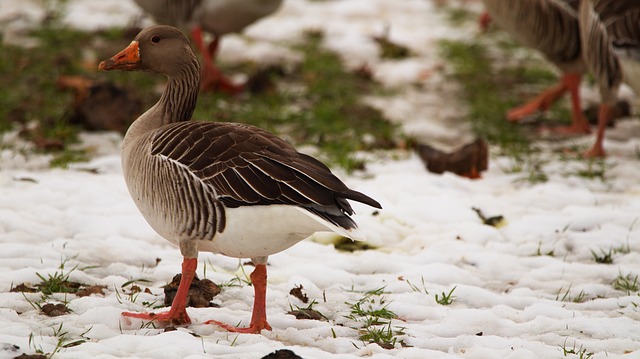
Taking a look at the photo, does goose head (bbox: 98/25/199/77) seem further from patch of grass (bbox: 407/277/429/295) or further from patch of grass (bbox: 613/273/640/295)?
patch of grass (bbox: 613/273/640/295)

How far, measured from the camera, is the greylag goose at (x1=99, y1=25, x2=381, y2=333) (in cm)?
404

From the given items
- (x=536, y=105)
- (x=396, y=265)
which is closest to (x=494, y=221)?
(x=396, y=265)

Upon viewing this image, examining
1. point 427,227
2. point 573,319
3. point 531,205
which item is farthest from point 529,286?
point 531,205

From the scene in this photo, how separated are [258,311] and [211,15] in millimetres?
5416

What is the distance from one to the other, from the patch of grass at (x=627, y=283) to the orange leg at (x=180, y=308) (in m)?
2.65

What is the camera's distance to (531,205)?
21.9ft

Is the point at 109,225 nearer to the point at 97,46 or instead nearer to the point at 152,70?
the point at 152,70

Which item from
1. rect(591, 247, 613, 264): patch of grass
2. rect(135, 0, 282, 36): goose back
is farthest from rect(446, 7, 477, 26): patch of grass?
rect(591, 247, 613, 264): patch of grass

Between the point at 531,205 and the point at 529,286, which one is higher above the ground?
the point at 531,205

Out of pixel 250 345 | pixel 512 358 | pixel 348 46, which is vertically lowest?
pixel 512 358

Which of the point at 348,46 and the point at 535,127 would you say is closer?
the point at 535,127

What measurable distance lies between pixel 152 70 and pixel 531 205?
3.40m

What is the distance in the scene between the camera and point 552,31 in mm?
8336

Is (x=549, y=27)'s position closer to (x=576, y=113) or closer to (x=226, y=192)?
(x=576, y=113)
